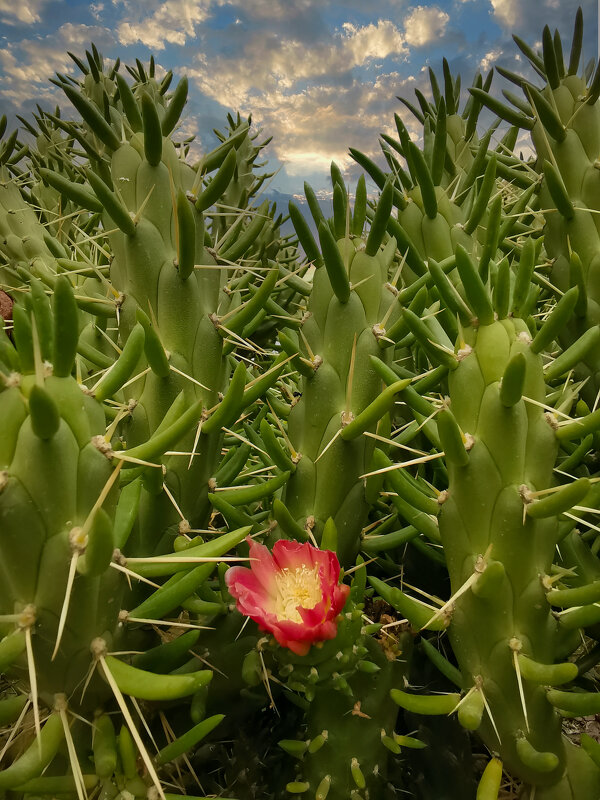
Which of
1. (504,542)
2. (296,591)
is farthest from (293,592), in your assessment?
(504,542)

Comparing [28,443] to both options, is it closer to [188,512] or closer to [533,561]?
[188,512]

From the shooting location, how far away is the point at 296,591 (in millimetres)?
540

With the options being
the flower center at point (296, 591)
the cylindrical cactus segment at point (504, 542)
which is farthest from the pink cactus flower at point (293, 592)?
the cylindrical cactus segment at point (504, 542)

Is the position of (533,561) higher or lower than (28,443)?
lower

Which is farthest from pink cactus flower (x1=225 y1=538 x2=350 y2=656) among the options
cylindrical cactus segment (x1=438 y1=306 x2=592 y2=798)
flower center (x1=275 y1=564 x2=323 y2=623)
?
cylindrical cactus segment (x1=438 y1=306 x2=592 y2=798)

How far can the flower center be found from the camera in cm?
53

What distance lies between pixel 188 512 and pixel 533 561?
1.21ft

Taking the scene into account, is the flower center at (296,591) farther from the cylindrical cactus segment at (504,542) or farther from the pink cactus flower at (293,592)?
the cylindrical cactus segment at (504,542)

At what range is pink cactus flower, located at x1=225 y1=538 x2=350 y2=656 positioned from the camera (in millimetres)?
495

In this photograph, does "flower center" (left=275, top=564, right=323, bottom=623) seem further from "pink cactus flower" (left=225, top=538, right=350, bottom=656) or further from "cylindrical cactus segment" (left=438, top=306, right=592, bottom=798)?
"cylindrical cactus segment" (left=438, top=306, right=592, bottom=798)

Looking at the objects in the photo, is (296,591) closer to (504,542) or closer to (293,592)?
(293,592)

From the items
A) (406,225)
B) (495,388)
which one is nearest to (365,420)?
(495,388)

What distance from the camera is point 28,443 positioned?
41cm

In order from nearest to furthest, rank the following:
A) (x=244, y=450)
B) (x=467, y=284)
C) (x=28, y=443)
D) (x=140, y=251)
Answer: (x=28, y=443), (x=467, y=284), (x=140, y=251), (x=244, y=450)
